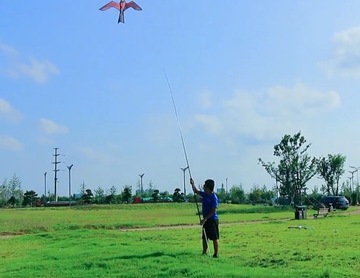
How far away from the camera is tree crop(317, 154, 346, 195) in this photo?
221ft

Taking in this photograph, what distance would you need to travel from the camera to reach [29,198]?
93688 millimetres

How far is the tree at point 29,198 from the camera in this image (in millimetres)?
93188

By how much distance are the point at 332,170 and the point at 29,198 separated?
49.0 m

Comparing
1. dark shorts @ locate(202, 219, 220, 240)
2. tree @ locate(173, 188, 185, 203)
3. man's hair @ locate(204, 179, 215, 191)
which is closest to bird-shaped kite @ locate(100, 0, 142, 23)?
man's hair @ locate(204, 179, 215, 191)

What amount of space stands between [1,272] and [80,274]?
85.0 inches

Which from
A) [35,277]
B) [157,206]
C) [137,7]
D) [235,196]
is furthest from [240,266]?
[235,196]

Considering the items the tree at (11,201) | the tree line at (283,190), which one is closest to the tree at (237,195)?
the tree line at (283,190)

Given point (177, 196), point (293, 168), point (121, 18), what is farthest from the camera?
point (177, 196)

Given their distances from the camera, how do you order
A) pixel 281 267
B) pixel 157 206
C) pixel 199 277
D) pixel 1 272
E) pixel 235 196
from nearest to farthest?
pixel 199 277
pixel 281 267
pixel 1 272
pixel 157 206
pixel 235 196

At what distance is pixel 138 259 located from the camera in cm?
1307

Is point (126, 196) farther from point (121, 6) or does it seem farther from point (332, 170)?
point (121, 6)

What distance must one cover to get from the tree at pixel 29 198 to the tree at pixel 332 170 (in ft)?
154

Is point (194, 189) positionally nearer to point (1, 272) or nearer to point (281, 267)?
point (281, 267)

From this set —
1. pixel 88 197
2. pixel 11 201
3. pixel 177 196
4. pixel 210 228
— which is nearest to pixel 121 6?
pixel 210 228
